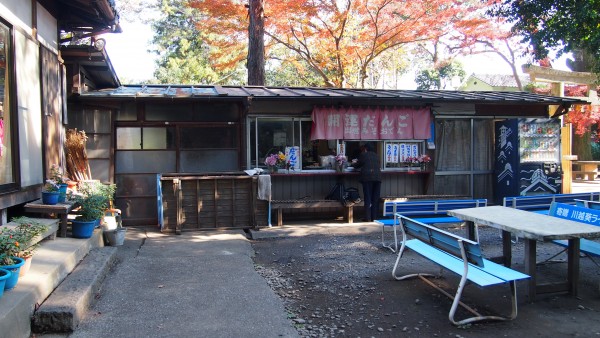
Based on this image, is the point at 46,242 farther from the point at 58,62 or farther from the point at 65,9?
the point at 65,9

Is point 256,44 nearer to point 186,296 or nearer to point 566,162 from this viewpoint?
point 566,162

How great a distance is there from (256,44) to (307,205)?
665 cm

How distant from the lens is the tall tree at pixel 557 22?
1042 centimetres

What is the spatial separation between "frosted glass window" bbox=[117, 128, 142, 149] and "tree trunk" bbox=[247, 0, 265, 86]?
5146 millimetres

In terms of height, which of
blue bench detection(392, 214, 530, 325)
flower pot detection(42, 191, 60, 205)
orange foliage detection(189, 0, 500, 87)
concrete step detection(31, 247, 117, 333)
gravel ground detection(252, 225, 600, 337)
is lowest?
gravel ground detection(252, 225, 600, 337)

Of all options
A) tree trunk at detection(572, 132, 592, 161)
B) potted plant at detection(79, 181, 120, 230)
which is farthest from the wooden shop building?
tree trunk at detection(572, 132, 592, 161)

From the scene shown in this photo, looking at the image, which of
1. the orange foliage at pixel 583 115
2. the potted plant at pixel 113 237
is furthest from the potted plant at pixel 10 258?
the orange foliage at pixel 583 115

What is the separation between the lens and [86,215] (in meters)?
6.28

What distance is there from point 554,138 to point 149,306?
35.4 feet

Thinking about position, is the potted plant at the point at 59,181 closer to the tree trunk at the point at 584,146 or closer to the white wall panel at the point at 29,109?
the white wall panel at the point at 29,109

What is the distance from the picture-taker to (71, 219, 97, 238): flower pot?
20.2 feet

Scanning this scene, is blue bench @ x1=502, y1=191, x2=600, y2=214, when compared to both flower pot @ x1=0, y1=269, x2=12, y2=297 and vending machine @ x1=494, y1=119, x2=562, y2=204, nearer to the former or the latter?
vending machine @ x1=494, y1=119, x2=562, y2=204

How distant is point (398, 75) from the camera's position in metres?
40.5

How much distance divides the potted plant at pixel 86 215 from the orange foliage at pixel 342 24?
40.7ft
